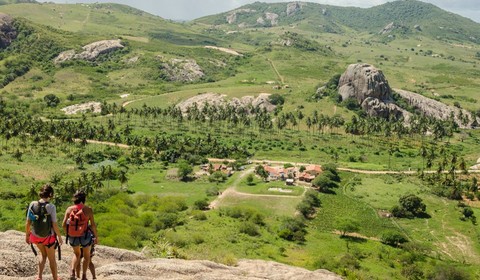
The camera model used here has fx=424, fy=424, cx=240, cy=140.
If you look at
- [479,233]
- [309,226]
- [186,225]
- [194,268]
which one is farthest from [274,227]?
[194,268]

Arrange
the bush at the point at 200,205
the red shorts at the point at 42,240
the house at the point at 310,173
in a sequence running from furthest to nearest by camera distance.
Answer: the house at the point at 310,173
the bush at the point at 200,205
the red shorts at the point at 42,240

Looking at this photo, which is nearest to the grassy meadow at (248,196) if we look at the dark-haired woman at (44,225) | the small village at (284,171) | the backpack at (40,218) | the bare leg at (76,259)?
the small village at (284,171)

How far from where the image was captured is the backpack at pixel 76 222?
20.6 m

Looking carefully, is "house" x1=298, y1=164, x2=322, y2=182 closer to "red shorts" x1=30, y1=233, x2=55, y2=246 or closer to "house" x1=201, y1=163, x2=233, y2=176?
"house" x1=201, y1=163, x2=233, y2=176

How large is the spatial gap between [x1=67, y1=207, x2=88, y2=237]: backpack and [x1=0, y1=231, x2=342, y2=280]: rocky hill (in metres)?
3.75

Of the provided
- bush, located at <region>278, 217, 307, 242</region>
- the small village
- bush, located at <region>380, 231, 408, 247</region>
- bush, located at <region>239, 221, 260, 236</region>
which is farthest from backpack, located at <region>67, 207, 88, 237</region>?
the small village

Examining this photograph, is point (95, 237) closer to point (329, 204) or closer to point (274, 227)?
point (274, 227)

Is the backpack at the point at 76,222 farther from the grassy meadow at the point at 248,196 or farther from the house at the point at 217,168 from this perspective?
the house at the point at 217,168

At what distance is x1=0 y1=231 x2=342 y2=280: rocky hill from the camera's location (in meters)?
23.7

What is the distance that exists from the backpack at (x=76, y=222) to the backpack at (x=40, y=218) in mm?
903

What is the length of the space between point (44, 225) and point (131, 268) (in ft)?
24.0

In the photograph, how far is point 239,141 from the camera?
18775 cm

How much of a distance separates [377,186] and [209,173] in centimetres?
5664

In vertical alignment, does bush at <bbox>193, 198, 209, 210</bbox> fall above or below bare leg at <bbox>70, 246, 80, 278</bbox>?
below
